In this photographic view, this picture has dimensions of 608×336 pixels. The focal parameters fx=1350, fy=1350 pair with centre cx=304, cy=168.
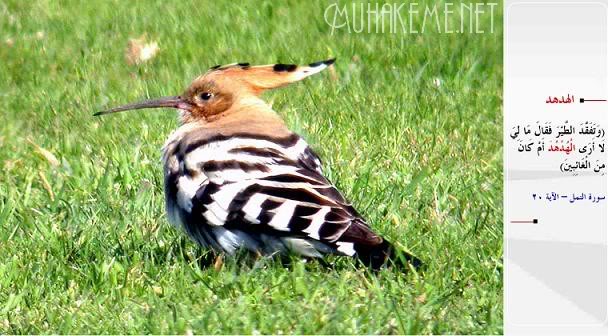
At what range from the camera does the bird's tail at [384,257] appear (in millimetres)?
4984

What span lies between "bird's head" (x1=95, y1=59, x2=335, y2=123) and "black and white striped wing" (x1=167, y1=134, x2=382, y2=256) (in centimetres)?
46

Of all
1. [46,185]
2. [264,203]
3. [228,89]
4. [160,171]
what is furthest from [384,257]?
[46,185]

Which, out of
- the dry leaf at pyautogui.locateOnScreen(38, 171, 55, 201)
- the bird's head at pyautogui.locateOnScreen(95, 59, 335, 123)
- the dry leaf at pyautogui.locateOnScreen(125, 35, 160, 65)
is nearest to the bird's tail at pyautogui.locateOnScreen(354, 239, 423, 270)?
the bird's head at pyautogui.locateOnScreen(95, 59, 335, 123)

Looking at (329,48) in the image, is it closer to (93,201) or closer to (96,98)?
(96,98)

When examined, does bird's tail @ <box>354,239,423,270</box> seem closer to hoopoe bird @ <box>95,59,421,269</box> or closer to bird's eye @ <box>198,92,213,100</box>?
hoopoe bird @ <box>95,59,421,269</box>

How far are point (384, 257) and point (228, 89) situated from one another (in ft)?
4.02

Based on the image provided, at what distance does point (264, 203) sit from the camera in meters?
4.97

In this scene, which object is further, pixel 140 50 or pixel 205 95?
pixel 140 50

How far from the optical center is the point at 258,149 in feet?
17.4

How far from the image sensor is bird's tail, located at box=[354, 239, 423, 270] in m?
4.98

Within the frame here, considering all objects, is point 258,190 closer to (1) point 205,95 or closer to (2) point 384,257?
(2) point 384,257

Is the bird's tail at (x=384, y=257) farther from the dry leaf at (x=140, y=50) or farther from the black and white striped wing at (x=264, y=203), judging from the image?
the dry leaf at (x=140, y=50)

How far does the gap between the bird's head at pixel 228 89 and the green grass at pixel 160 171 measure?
0.44m

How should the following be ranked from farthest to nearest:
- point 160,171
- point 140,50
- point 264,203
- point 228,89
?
point 140,50, point 160,171, point 228,89, point 264,203
